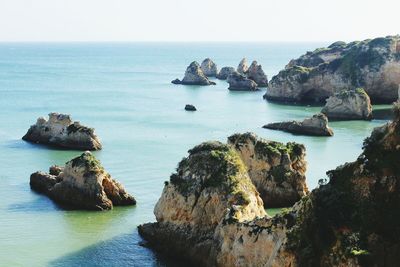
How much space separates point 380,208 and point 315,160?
3828 centimetres

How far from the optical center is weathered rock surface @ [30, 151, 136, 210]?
44719mm

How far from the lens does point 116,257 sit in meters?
→ 35.0

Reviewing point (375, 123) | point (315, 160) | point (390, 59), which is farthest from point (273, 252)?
point (390, 59)

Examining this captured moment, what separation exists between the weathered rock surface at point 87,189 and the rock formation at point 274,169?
865cm

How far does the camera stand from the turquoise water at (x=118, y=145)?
123 feet

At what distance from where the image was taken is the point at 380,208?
24.3 m

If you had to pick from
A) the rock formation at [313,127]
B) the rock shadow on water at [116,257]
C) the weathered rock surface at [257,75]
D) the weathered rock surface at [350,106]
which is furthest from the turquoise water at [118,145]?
the weathered rock surface at [257,75]

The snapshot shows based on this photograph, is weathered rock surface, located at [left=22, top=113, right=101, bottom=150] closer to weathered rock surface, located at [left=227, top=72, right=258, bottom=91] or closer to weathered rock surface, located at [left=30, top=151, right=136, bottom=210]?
weathered rock surface, located at [left=30, top=151, right=136, bottom=210]

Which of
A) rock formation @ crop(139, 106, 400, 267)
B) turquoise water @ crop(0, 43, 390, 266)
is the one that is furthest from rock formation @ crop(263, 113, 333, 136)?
rock formation @ crop(139, 106, 400, 267)

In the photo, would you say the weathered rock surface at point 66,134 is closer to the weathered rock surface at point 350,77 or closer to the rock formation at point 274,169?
the rock formation at point 274,169

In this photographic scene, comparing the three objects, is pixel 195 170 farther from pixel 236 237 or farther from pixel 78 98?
pixel 78 98

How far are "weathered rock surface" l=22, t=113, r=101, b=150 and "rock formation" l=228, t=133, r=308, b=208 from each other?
75.4ft

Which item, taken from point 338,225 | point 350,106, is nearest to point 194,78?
point 350,106

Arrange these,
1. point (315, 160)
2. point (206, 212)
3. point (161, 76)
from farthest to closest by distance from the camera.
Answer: point (161, 76) < point (315, 160) < point (206, 212)
